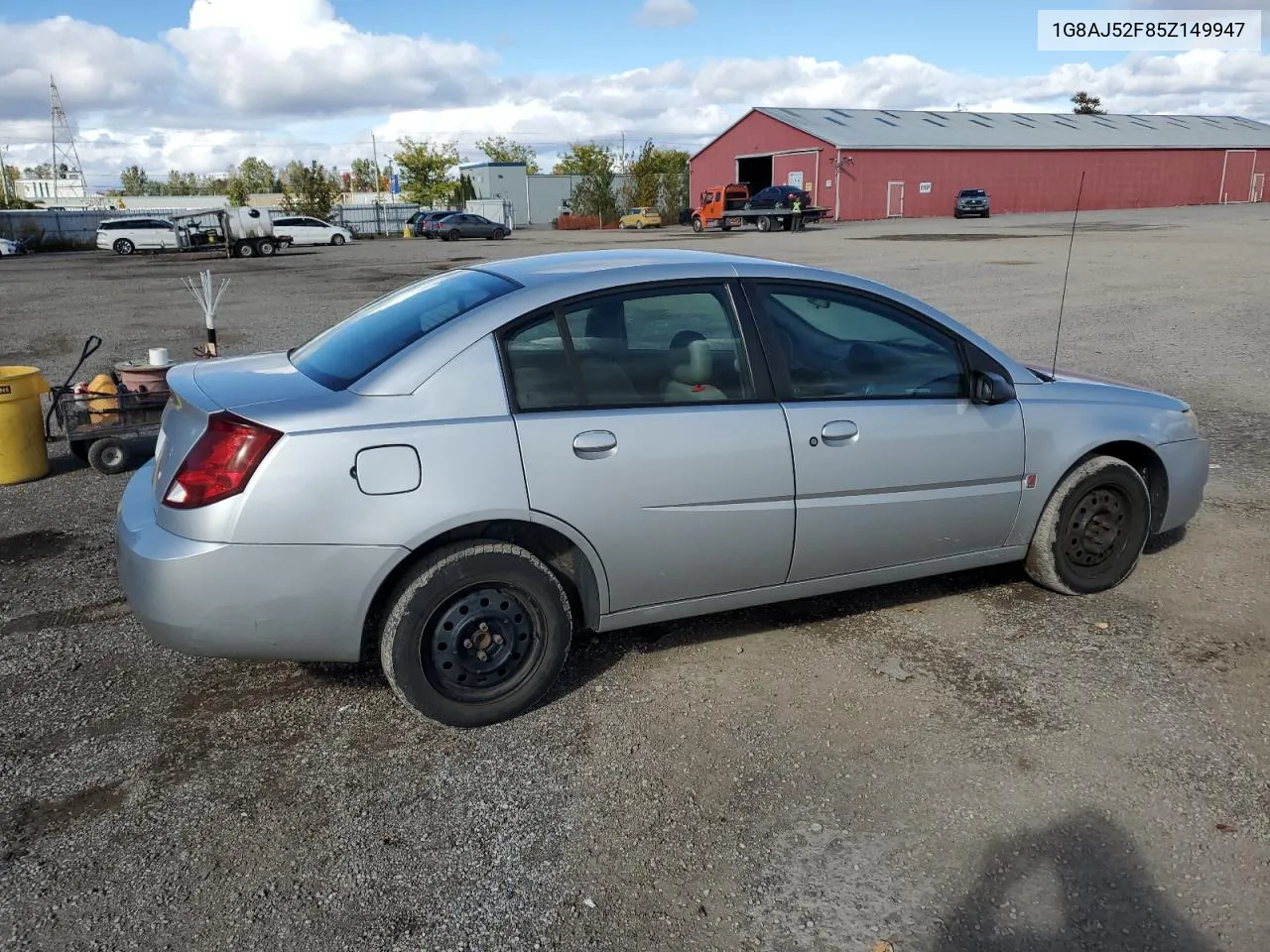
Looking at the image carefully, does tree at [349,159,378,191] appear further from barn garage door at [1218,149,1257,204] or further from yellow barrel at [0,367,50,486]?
yellow barrel at [0,367,50,486]

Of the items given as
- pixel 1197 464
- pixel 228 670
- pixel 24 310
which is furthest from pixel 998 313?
pixel 24 310

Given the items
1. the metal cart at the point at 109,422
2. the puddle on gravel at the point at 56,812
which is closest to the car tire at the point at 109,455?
the metal cart at the point at 109,422

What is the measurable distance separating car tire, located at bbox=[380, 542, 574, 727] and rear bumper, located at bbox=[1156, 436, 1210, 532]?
121 inches

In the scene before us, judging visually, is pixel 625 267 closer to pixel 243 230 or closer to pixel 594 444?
pixel 594 444

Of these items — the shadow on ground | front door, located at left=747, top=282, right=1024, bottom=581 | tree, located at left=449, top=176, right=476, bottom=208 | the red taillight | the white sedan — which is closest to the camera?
the shadow on ground

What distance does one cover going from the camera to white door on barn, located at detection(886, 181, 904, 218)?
183 ft

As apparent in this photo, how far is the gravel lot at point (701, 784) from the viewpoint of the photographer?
2.72 m

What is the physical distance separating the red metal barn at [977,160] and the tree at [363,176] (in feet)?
219

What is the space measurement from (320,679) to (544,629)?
103 centimetres

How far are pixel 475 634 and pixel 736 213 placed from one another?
45.3 m

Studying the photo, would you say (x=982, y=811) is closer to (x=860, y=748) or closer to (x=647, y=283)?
(x=860, y=748)

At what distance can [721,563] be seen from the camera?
3.93 metres

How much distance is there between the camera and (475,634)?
361 cm

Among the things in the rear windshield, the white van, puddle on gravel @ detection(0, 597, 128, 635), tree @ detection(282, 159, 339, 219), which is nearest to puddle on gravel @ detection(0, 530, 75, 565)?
puddle on gravel @ detection(0, 597, 128, 635)
